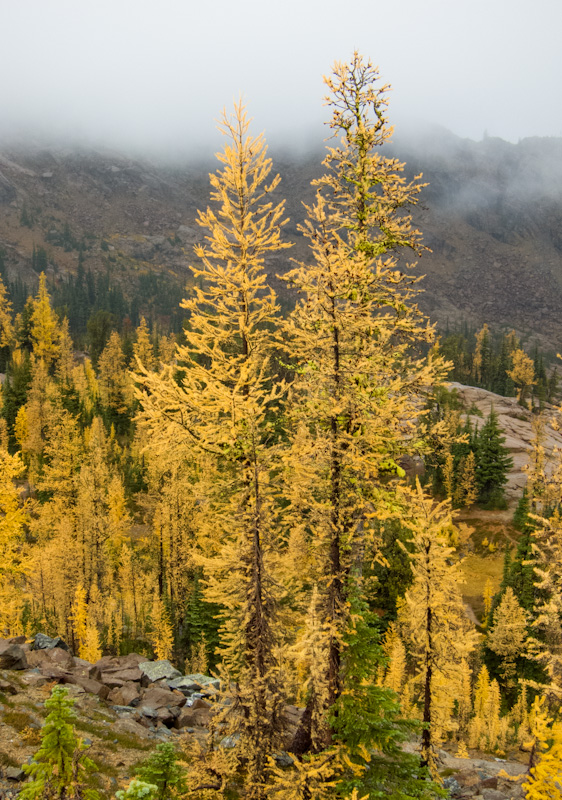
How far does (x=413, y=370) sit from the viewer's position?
10781 mm

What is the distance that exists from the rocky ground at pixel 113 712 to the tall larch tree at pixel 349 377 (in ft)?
12.6

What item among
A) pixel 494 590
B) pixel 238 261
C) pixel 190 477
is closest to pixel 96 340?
pixel 190 477

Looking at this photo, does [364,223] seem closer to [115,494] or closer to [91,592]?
[91,592]

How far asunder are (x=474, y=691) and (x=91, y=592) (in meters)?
29.3

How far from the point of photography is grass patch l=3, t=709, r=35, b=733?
37.9 feet

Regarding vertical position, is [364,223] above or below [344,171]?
below

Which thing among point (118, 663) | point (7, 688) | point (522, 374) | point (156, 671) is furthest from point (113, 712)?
point (522, 374)

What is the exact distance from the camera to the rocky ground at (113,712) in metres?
11.2

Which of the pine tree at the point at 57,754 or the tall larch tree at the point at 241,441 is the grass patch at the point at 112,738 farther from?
the pine tree at the point at 57,754

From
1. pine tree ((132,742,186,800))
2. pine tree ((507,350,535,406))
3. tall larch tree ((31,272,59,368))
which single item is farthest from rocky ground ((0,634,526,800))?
pine tree ((507,350,535,406))

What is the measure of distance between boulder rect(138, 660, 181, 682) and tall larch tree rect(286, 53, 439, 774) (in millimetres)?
8549

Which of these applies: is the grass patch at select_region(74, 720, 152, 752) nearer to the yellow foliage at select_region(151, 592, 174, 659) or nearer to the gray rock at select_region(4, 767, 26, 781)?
the gray rock at select_region(4, 767, 26, 781)

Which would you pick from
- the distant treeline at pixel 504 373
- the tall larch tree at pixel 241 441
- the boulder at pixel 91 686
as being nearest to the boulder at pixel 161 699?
the boulder at pixel 91 686

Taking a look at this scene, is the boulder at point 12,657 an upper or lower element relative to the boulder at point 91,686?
upper
